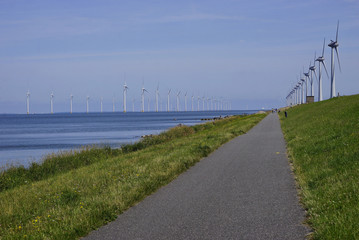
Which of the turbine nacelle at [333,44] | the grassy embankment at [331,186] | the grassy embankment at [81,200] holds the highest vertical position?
the turbine nacelle at [333,44]

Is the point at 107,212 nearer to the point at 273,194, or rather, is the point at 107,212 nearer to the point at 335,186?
the point at 273,194

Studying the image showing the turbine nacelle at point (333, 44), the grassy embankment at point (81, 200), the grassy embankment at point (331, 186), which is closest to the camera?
the grassy embankment at point (331, 186)

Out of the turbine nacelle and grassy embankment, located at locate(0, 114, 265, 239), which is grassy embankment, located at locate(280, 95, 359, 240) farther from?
the turbine nacelle

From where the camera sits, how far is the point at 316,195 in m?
9.41

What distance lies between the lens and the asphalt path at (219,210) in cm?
747

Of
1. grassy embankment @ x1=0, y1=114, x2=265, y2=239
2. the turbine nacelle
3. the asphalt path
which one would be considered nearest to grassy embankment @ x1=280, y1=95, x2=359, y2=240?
the asphalt path

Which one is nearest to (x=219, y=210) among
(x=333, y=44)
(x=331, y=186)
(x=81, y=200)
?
(x=331, y=186)

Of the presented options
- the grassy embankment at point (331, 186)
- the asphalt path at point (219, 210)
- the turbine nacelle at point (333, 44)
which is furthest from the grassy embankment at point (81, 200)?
the turbine nacelle at point (333, 44)

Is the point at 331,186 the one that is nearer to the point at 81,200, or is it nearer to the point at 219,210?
the point at 219,210

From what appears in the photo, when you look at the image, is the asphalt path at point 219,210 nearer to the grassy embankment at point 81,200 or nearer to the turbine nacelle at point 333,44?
the grassy embankment at point 81,200

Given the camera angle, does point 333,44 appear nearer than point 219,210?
No

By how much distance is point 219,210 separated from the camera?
29.6 feet

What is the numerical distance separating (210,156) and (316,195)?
34.1ft

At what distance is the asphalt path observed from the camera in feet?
24.5
